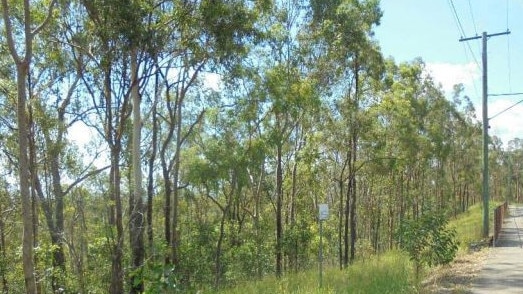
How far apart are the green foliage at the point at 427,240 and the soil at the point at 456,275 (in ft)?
1.68

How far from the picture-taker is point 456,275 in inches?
516

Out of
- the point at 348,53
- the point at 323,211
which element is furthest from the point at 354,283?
the point at 348,53

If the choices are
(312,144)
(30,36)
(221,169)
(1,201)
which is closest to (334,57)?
(312,144)

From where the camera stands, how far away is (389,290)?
10.5 metres

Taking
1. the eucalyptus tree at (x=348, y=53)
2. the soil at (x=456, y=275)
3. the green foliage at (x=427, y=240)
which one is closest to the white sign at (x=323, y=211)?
the green foliage at (x=427, y=240)

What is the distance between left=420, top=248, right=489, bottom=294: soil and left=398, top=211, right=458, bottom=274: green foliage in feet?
1.68

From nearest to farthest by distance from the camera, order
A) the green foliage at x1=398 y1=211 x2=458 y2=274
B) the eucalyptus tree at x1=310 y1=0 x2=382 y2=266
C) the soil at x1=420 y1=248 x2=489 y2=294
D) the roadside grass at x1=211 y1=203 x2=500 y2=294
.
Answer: the roadside grass at x1=211 y1=203 x2=500 y2=294 < the soil at x1=420 y1=248 x2=489 y2=294 < the green foliage at x1=398 y1=211 x2=458 y2=274 < the eucalyptus tree at x1=310 y1=0 x2=382 y2=266

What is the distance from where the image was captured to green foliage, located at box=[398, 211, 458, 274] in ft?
38.9

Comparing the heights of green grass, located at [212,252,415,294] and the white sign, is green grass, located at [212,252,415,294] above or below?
below

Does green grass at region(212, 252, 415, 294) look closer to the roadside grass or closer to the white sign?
the roadside grass

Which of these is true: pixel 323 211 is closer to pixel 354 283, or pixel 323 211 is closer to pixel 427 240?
pixel 354 283

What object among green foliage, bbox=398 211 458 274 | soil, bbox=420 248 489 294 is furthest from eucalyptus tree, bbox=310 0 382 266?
green foliage, bbox=398 211 458 274

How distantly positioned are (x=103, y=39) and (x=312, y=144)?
13.3 m

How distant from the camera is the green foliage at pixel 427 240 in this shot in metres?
11.8
